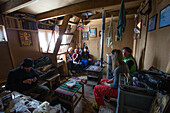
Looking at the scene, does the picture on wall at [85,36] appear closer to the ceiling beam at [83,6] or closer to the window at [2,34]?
the ceiling beam at [83,6]

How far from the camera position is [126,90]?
3.45 feet

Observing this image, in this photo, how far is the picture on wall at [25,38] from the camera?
10.0ft

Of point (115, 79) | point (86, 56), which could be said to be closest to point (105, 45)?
point (86, 56)

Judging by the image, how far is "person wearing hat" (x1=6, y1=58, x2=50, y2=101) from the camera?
187 centimetres

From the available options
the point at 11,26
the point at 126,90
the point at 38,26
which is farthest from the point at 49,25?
the point at 126,90

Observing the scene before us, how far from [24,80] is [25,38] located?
2.03 m

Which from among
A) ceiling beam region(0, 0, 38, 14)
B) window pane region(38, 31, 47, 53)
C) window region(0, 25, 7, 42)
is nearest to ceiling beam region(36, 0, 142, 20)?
ceiling beam region(0, 0, 38, 14)

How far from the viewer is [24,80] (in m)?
1.97

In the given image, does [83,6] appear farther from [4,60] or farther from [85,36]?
[4,60]

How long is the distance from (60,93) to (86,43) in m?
4.20

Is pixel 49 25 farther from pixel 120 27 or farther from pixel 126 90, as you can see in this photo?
pixel 126 90

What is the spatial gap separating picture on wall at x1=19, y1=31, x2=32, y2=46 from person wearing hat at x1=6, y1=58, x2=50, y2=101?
161 cm

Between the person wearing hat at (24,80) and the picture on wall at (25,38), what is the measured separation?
1.61m

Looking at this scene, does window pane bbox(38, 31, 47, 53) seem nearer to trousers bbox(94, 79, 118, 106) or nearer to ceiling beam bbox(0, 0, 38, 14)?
ceiling beam bbox(0, 0, 38, 14)
